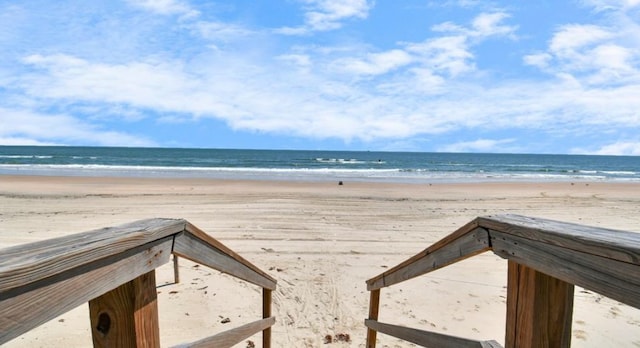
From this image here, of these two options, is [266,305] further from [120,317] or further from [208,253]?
[120,317]

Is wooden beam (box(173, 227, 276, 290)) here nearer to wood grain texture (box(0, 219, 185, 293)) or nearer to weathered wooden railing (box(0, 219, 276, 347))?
weathered wooden railing (box(0, 219, 276, 347))

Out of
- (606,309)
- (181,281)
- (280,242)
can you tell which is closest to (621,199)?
(606,309)

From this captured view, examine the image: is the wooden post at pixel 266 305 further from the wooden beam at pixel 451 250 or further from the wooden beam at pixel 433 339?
the wooden beam at pixel 451 250

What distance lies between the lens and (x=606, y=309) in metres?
4.17

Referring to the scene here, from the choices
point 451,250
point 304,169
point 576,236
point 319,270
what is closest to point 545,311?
point 576,236

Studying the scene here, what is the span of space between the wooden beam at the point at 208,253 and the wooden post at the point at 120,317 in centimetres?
25

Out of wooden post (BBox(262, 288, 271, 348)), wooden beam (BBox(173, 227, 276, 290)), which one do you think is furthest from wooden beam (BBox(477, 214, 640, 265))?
wooden post (BBox(262, 288, 271, 348))

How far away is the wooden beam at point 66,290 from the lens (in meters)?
0.67

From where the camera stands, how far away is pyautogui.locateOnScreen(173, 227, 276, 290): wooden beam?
1.36 metres

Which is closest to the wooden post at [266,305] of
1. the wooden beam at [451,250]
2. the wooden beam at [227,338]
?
the wooden beam at [227,338]

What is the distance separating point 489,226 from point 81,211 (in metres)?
10.7

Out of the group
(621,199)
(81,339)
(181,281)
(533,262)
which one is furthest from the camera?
(621,199)

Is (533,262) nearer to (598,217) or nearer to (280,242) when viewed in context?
(280,242)

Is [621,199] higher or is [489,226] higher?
[489,226]
